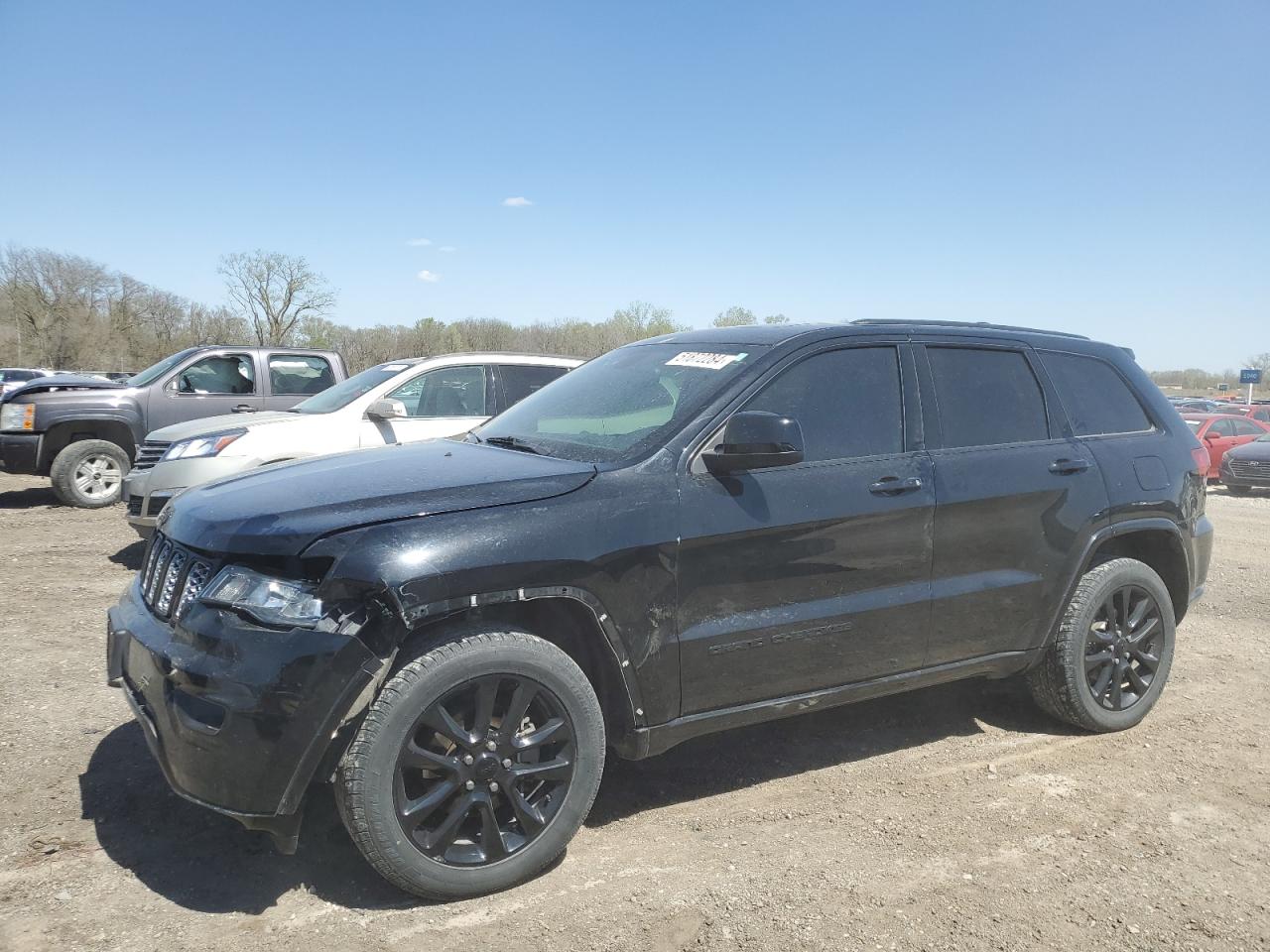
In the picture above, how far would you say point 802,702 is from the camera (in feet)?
11.3

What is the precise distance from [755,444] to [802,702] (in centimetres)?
102

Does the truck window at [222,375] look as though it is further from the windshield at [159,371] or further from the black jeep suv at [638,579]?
the black jeep suv at [638,579]

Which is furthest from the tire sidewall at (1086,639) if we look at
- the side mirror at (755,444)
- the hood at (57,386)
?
the hood at (57,386)

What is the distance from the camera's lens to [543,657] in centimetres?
288

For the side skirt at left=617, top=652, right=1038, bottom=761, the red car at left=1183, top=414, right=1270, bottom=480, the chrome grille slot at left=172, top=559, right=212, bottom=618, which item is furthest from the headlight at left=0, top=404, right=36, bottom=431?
the red car at left=1183, top=414, right=1270, bottom=480

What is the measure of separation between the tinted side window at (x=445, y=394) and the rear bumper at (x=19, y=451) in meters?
5.04

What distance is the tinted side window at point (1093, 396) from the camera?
4.34 meters

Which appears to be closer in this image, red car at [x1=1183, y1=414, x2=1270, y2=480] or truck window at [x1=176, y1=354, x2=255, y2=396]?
truck window at [x1=176, y1=354, x2=255, y2=396]

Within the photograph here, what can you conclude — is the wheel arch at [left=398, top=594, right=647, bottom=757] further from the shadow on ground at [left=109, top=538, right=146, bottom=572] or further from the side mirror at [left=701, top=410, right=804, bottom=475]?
the shadow on ground at [left=109, top=538, right=146, bottom=572]

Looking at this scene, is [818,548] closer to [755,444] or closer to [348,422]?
[755,444]

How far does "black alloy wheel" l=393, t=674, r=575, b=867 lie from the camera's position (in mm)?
2770

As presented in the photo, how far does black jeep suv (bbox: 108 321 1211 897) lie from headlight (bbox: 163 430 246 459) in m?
4.01

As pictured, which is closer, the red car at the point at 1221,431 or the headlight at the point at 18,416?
the headlight at the point at 18,416

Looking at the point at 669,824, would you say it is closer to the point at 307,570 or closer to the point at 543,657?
the point at 543,657
